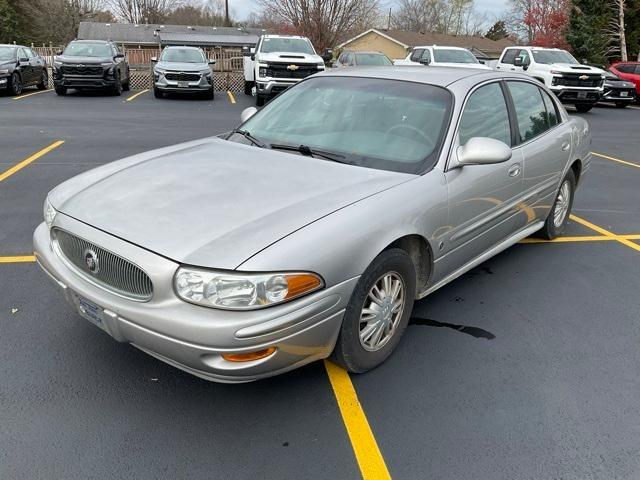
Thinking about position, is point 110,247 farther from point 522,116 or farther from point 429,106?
point 522,116

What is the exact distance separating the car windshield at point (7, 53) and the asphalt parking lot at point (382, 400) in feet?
48.8

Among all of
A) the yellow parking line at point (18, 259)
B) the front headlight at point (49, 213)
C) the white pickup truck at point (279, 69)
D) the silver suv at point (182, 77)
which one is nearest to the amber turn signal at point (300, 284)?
the front headlight at point (49, 213)

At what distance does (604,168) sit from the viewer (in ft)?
29.6

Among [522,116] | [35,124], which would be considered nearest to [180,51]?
[35,124]

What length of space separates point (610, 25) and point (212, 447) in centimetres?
3557

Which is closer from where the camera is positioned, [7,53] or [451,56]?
[7,53]

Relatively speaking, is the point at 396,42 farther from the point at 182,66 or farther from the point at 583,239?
the point at 583,239

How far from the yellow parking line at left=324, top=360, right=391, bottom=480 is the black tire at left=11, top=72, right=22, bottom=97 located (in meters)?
17.0

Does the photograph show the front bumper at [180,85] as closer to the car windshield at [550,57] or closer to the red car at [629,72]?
the car windshield at [550,57]

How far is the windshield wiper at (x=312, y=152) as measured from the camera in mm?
3404

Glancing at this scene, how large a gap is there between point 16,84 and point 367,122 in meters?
16.6

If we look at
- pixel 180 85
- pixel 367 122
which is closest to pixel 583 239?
pixel 367 122

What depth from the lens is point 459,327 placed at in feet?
11.8

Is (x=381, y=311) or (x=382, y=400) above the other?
(x=381, y=311)
